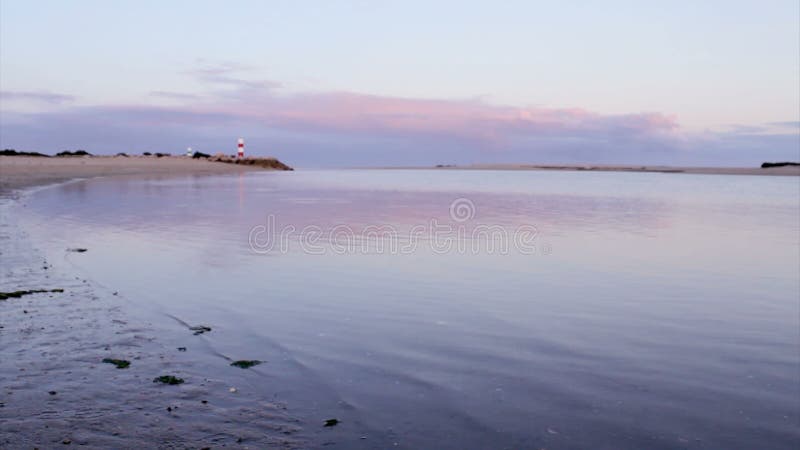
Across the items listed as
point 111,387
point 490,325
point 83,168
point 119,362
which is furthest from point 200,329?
point 83,168

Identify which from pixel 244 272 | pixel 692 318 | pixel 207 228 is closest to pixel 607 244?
pixel 692 318

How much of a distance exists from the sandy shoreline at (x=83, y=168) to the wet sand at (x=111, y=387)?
3631 centimetres

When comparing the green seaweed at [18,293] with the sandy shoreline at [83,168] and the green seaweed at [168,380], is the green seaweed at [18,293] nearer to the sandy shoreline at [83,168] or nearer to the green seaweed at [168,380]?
the green seaweed at [168,380]

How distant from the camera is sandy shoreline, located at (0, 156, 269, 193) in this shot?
5740 centimetres

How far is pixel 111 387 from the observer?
7035mm

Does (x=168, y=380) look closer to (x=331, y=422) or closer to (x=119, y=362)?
(x=119, y=362)

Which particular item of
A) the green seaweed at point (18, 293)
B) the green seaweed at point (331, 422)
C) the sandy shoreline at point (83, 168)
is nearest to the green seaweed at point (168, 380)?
the green seaweed at point (331, 422)

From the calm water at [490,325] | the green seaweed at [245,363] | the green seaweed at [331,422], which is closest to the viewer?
the green seaweed at [331,422]

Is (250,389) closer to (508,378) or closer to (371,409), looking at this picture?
(371,409)

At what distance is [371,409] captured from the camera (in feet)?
22.0

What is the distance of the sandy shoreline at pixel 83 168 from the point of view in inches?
2260

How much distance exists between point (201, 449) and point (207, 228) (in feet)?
63.2

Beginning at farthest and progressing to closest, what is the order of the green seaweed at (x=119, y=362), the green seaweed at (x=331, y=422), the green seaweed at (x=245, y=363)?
the green seaweed at (x=245, y=363) < the green seaweed at (x=119, y=362) < the green seaweed at (x=331, y=422)

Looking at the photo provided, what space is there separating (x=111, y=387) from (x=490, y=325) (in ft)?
18.8
